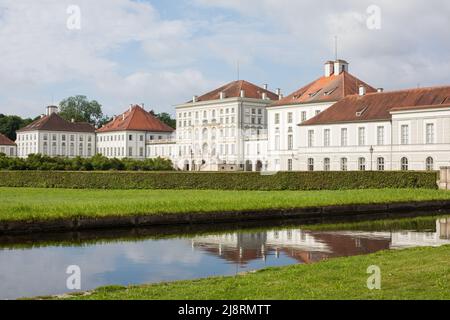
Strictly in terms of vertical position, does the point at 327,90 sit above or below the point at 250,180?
above

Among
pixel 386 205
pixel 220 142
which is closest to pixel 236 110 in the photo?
pixel 220 142

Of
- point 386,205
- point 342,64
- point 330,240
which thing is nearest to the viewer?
point 330,240

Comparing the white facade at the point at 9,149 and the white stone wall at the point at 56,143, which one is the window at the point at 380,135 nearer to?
the white stone wall at the point at 56,143

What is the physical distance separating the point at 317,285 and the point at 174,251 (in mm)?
7320

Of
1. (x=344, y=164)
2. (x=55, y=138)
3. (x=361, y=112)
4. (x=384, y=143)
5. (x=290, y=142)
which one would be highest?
(x=55, y=138)

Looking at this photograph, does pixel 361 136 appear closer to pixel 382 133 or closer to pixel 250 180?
pixel 382 133

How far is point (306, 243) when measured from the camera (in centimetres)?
1830

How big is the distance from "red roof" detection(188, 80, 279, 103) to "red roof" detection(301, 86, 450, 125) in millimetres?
31207

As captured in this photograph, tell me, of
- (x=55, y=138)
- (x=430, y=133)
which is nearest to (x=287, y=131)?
(x=430, y=133)

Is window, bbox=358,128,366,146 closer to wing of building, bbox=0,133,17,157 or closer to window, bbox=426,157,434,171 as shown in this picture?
window, bbox=426,157,434,171

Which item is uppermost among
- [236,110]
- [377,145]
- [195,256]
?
[236,110]

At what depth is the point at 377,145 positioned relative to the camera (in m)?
56.5
